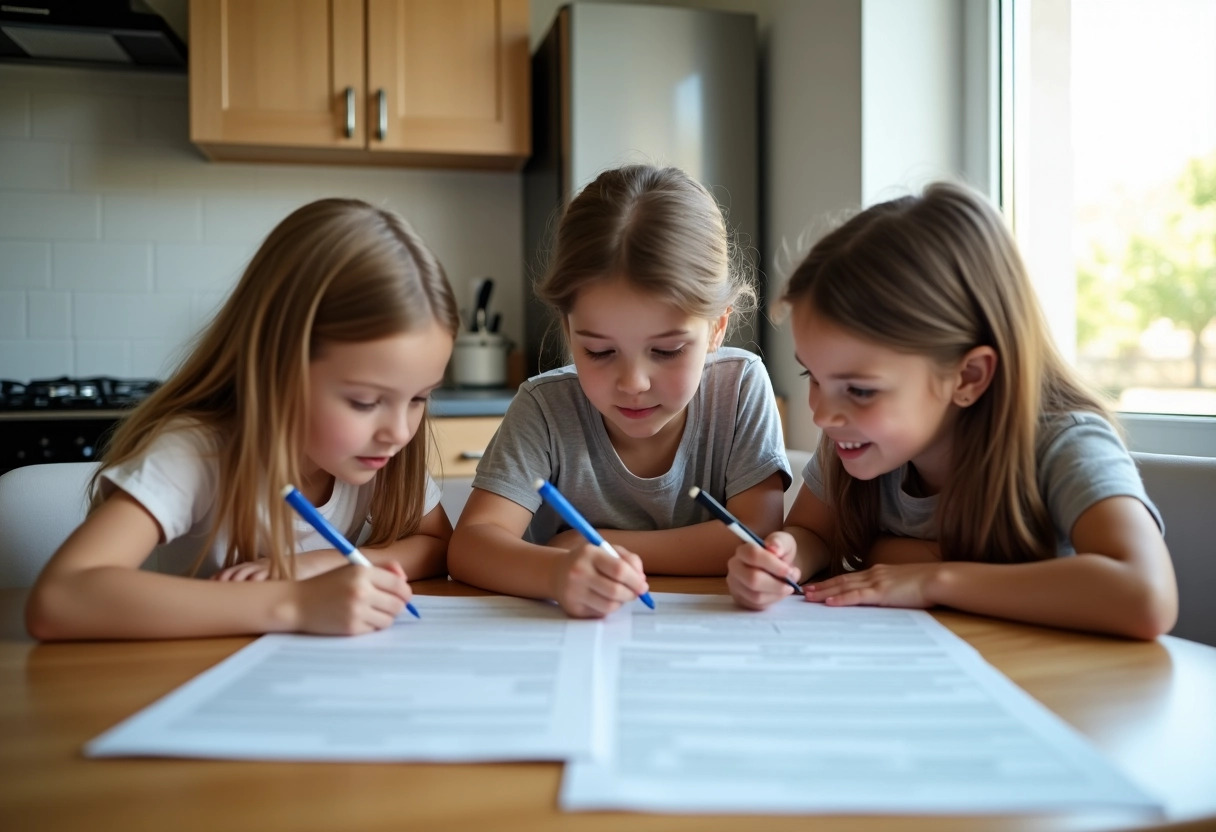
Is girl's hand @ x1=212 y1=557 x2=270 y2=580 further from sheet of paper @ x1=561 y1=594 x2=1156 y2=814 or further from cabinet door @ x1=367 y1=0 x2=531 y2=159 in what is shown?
cabinet door @ x1=367 y1=0 x2=531 y2=159

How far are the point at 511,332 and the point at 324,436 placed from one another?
2.17 meters

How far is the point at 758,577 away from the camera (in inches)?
34.9

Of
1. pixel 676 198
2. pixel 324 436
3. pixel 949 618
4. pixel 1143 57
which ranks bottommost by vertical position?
pixel 949 618

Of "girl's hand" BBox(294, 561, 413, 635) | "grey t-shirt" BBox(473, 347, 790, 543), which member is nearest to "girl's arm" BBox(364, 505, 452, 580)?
"grey t-shirt" BBox(473, 347, 790, 543)

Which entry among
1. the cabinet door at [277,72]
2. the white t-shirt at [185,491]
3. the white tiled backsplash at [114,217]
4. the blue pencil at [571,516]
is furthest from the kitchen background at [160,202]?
the blue pencil at [571,516]

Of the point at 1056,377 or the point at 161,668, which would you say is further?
the point at 1056,377

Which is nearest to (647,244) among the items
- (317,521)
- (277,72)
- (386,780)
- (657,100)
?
(317,521)

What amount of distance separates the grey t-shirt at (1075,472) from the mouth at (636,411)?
1.04 ft

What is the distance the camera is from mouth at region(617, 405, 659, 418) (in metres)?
1.18

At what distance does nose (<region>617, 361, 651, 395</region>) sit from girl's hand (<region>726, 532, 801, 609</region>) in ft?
0.86

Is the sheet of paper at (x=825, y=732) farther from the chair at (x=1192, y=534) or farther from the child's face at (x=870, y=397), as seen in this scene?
the chair at (x=1192, y=534)

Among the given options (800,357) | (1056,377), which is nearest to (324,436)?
(800,357)

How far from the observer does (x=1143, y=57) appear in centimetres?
182

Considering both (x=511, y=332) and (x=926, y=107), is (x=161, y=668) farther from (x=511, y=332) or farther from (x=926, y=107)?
(x=511, y=332)
